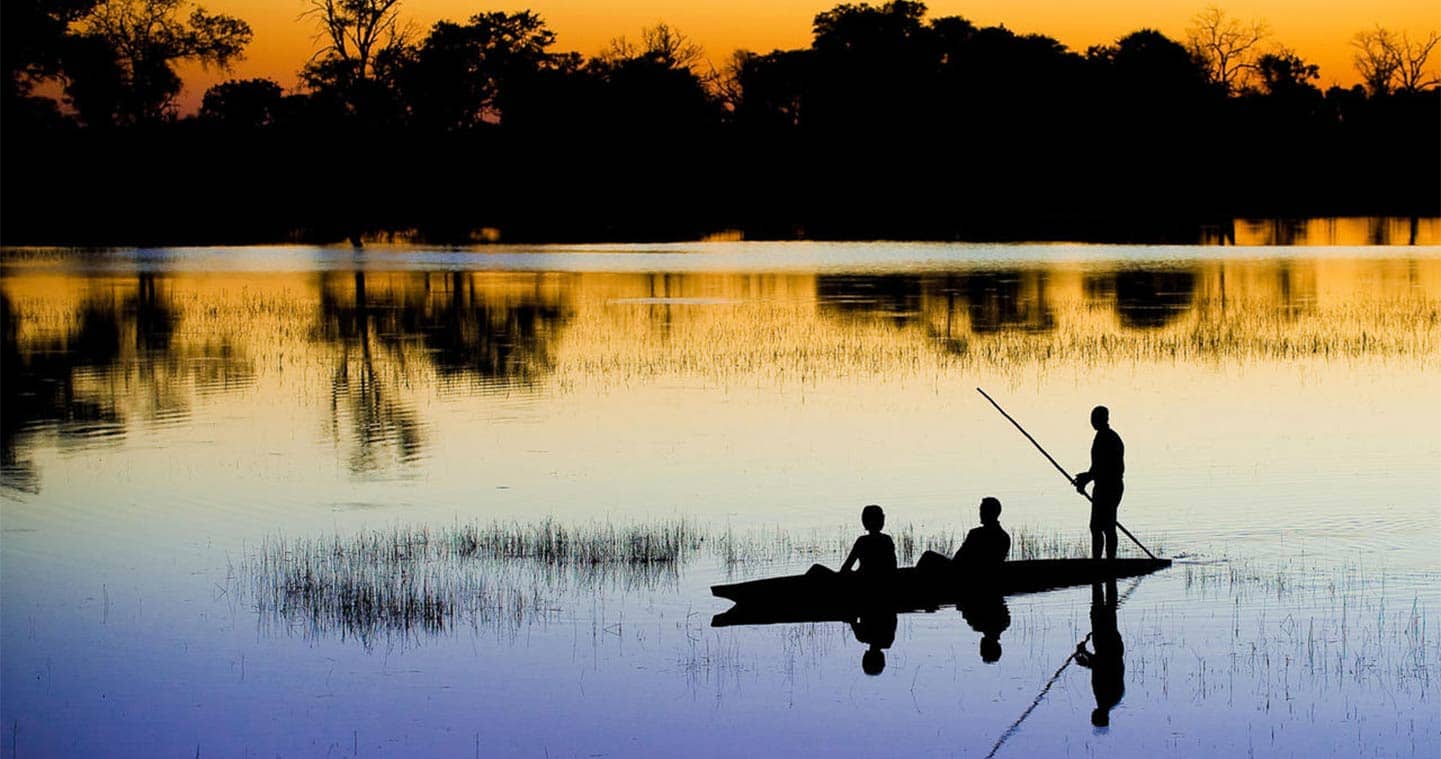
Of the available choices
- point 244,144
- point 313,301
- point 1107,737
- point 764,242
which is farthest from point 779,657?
point 244,144

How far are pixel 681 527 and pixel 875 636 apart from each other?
15.2ft

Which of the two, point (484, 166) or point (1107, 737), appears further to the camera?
point (484, 166)

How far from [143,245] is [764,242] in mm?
31251

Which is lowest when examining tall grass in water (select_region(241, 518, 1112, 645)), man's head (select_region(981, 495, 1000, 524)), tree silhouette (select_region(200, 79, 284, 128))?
tall grass in water (select_region(241, 518, 1112, 645))

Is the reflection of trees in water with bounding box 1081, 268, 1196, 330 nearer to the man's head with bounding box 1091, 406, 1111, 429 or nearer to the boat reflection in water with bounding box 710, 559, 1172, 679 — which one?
the man's head with bounding box 1091, 406, 1111, 429

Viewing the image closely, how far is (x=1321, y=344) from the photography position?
1396 inches

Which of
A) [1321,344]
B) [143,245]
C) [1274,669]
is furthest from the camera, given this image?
[143,245]

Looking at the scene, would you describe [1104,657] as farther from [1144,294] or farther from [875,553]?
[1144,294]

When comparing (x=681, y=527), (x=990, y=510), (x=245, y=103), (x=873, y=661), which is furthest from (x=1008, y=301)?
(x=245, y=103)

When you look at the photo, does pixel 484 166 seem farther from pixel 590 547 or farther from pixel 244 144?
pixel 590 547

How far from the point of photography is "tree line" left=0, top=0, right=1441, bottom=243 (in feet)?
309

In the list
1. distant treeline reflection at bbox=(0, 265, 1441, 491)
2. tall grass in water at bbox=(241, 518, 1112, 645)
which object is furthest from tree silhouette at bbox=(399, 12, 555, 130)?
tall grass in water at bbox=(241, 518, 1112, 645)

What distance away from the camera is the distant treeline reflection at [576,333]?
2936 cm

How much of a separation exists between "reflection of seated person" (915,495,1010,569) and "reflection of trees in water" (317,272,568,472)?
9.93 metres
